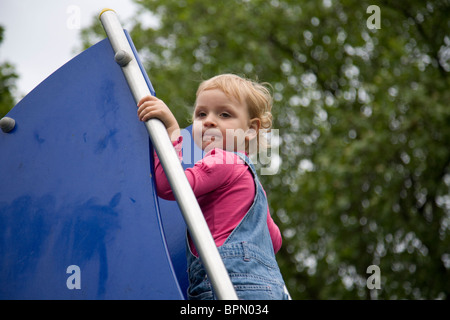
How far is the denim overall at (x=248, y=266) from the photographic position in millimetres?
1792

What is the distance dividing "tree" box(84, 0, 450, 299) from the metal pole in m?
4.79

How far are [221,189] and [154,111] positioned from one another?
0.37 metres

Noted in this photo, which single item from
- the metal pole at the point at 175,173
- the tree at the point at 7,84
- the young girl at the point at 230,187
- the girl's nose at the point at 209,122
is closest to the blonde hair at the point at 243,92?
the young girl at the point at 230,187

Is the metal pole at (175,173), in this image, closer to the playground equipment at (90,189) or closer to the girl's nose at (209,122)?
the playground equipment at (90,189)

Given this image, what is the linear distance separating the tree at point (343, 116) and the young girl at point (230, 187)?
14.9 feet

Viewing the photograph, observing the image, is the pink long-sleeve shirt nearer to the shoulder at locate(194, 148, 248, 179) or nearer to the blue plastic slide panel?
the shoulder at locate(194, 148, 248, 179)

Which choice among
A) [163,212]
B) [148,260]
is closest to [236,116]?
[163,212]

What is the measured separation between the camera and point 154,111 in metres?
1.77

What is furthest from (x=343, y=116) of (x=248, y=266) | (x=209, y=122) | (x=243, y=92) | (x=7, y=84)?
(x=248, y=266)

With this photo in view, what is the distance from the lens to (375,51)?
946 centimetres

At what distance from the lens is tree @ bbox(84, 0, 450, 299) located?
26.7 feet

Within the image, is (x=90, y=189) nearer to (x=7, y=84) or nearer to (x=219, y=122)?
(x=219, y=122)

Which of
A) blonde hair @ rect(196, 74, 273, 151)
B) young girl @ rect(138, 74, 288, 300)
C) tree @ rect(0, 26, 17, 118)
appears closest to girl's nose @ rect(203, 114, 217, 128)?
young girl @ rect(138, 74, 288, 300)
